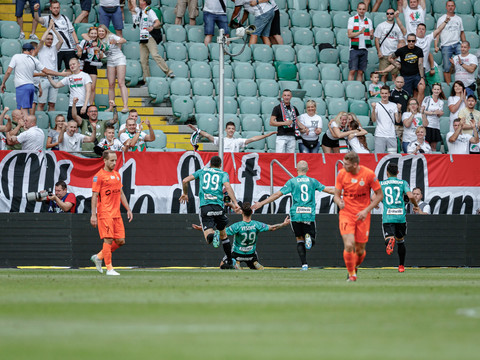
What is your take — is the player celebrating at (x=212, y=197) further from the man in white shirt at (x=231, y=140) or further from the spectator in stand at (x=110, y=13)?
the spectator in stand at (x=110, y=13)

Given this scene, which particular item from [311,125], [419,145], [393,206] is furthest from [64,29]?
[393,206]

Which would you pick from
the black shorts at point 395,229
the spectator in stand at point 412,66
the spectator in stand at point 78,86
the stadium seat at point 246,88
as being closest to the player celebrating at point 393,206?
the black shorts at point 395,229

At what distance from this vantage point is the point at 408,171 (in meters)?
21.3

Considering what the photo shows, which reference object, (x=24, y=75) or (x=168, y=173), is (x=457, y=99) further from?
(x=24, y=75)

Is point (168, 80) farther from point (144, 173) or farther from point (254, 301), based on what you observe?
point (254, 301)

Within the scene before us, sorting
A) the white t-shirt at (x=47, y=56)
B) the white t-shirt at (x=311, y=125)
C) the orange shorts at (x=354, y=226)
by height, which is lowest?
the orange shorts at (x=354, y=226)

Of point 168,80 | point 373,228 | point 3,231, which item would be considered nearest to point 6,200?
point 3,231

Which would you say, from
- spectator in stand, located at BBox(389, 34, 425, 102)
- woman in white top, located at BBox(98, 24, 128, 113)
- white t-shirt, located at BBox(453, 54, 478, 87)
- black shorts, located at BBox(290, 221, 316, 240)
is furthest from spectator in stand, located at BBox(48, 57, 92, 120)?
white t-shirt, located at BBox(453, 54, 478, 87)

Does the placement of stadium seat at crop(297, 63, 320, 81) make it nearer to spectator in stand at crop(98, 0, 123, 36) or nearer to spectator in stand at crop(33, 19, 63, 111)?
spectator in stand at crop(98, 0, 123, 36)

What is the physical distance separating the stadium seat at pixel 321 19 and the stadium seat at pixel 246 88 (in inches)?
Result: 173

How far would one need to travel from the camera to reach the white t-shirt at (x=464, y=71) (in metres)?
25.8

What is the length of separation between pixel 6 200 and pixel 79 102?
10.8ft

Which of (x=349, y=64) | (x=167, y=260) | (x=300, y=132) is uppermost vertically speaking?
(x=349, y=64)

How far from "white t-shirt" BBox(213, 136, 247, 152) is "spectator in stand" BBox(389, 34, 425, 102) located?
6.19m
